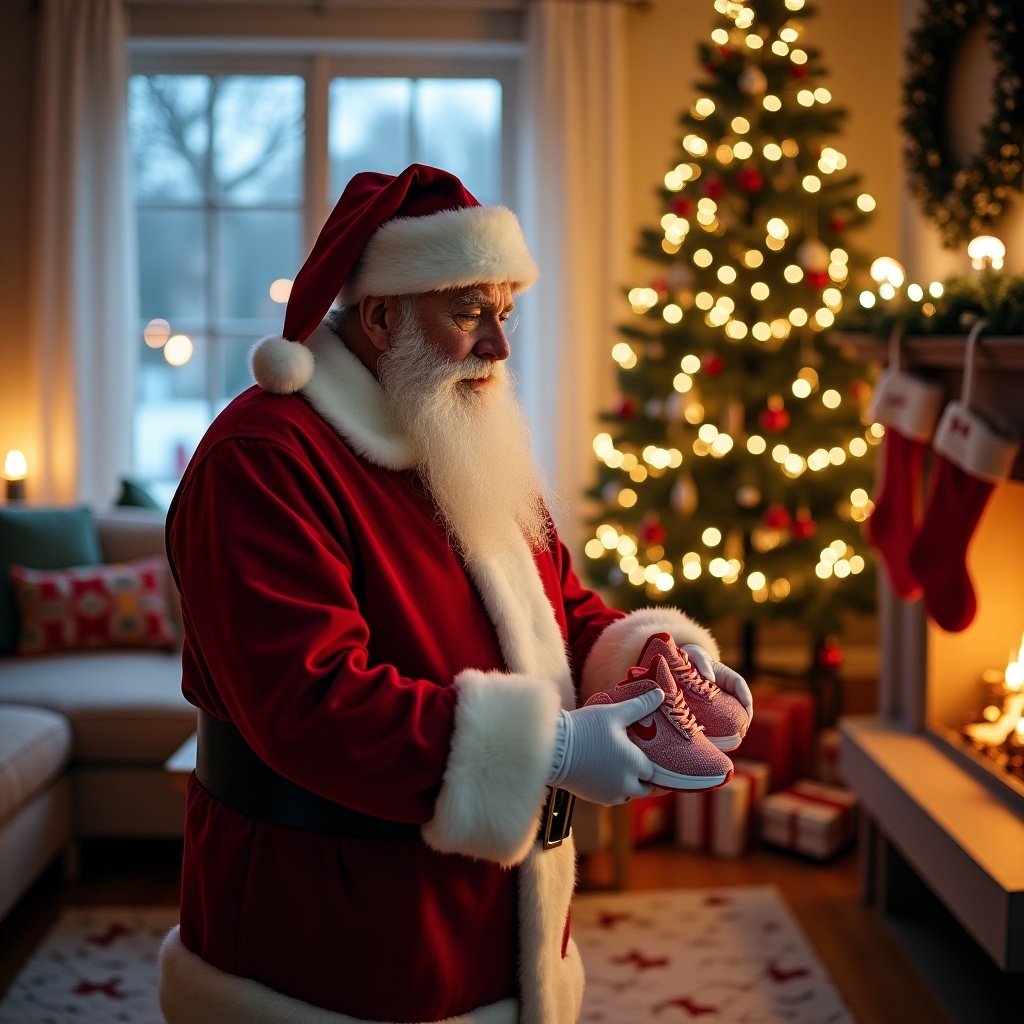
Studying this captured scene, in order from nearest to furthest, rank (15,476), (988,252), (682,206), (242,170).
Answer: (988,252), (682,206), (15,476), (242,170)

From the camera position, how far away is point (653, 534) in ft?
12.5

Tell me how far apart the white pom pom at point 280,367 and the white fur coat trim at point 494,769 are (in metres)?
0.40

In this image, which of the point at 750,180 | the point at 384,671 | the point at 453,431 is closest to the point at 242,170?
the point at 750,180

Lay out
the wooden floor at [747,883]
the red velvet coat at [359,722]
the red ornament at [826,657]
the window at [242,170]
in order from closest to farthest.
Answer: the red velvet coat at [359,722] → the wooden floor at [747,883] → the red ornament at [826,657] → the window at [242,170]

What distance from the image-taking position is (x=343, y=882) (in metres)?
1.36

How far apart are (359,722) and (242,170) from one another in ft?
13.3

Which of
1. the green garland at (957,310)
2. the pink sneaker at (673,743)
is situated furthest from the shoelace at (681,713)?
the green garland at (957,310)

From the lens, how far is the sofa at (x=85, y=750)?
2.98 m

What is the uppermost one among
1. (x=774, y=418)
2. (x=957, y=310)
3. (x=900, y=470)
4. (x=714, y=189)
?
(x=714, y=189)

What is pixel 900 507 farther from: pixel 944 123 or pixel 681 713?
pixel 681 713

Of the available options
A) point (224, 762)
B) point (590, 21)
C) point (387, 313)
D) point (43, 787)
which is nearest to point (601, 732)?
point (224, 762)

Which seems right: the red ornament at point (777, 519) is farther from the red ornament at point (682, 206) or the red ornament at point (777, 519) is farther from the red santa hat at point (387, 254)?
the red santa hat at point (387, 254)

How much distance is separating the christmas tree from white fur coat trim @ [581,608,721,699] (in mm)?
2167

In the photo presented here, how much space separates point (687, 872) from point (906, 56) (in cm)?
228
